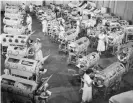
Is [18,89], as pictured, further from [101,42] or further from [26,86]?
[101,42]

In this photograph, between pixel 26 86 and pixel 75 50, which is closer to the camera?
pixel 26 86

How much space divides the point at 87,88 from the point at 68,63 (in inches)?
137

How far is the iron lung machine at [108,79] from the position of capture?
26.2 ft

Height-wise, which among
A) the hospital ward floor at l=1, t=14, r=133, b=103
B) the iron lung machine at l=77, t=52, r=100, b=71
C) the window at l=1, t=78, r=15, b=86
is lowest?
the hospital ward floor at l=1, t=14, r=133, b=103

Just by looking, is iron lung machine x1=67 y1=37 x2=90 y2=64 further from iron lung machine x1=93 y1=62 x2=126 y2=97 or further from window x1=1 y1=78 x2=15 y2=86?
window x1=1 y1=78 x2=15 y2=86

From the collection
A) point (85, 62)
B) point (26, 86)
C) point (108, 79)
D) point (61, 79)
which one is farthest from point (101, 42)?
point (26, 86)

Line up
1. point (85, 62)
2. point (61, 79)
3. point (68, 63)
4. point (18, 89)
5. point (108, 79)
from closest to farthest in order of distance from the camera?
point (18, 89) → point (108, 79) → point (85, 62) → point (61, 79) → point (68, 63)

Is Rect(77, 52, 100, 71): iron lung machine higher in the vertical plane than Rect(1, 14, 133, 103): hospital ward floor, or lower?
higher

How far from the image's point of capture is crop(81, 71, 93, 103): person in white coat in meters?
7.70

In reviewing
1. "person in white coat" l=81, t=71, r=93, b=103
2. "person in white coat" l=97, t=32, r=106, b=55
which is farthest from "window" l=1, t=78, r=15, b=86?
"person in white coat" l=97, t=32, r=106, b=55

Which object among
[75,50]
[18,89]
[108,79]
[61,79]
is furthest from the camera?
[75,50]

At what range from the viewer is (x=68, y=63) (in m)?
11.1

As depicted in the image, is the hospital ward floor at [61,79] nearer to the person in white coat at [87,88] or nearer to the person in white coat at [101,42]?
the person in white coat at [87,88]

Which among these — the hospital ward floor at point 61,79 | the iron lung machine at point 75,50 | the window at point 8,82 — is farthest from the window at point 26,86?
the iron lung machine at point 75,50
